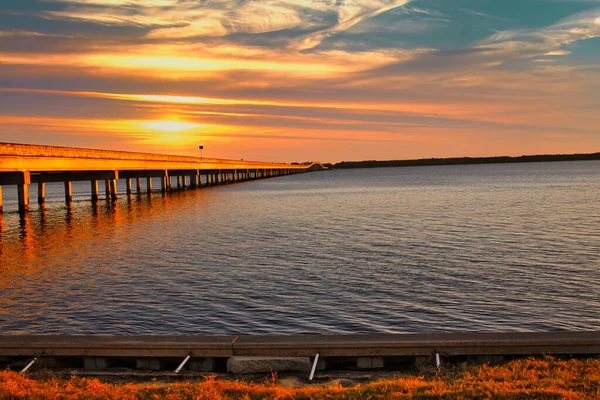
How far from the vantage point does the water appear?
1648 cm

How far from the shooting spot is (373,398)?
358 inches

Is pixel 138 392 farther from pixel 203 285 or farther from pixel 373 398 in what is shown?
pixel 203 285

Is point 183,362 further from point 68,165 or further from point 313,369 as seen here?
point 68,165

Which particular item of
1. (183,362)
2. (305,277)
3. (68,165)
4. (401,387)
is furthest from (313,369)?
(68,165)

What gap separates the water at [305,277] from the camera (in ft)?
54.1

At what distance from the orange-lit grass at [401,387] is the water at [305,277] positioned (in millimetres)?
5188

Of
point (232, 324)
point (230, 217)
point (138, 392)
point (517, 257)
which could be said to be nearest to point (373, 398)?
point (138, 392)

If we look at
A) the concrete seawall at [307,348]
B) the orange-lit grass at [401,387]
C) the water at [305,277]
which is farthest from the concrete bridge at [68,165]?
the orange-lit grass at [401,387]

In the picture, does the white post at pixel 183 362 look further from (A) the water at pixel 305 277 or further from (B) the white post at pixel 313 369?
(A) the water at pixel 305 277

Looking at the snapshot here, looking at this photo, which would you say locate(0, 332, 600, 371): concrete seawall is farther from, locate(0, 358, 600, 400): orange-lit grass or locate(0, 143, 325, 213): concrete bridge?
locate(0, 143, 325, 213): concrete bridge

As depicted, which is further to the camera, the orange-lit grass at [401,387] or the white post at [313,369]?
the white post at [313,369]

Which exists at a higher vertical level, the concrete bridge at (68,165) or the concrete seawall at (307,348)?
the concrete bridge at (68,165)

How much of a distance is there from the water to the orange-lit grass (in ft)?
17.0

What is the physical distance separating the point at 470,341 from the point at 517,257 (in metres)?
16.8
